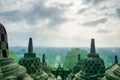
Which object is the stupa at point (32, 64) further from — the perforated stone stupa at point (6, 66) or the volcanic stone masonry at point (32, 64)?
the perforated stone stupa at point (6, 66)

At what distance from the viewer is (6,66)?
19078 millimetres

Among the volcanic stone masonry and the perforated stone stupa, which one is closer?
the perforated stone stupa

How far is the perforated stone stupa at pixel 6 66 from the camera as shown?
18.3 metres

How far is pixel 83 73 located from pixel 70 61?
126 feet

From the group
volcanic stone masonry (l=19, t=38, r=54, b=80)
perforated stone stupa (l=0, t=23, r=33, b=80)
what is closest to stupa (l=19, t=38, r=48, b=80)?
volcanic stone masonry (l=19, t=38, r=54, b=80)

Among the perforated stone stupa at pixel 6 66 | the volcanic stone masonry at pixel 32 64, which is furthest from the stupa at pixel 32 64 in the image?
the perforated stone stupa at pixel 6 66

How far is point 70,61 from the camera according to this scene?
7650 centimetres

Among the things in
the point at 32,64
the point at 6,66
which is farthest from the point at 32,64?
the point at 6,66

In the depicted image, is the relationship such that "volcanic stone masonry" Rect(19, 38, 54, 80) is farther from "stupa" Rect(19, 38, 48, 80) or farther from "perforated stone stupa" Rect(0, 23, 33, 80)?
"perforated stone stupa" Rect(0, 23, 33, 80)

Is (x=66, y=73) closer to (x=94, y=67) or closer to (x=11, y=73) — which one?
(x=94, y=67)

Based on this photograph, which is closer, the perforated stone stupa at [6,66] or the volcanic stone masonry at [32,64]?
the perforated stone stupa at [6,66]

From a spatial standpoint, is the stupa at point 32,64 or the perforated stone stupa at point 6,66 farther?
the stupa at point 32,64

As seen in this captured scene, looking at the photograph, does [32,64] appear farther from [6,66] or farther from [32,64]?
[6,66]

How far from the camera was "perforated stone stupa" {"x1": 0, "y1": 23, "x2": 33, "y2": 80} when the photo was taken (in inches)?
720
